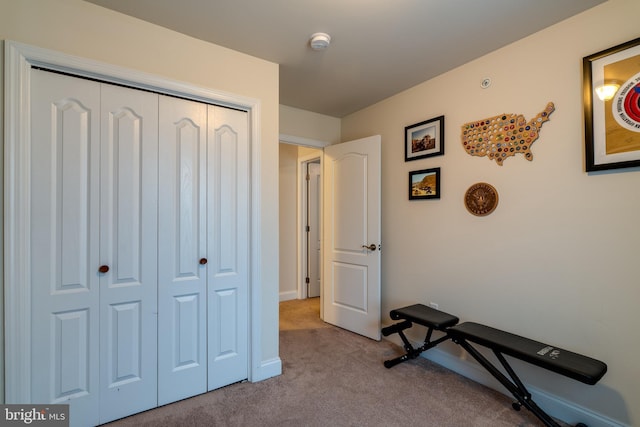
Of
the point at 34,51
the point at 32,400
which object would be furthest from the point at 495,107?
the point at 32,400

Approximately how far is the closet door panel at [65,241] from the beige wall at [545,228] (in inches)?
99.3

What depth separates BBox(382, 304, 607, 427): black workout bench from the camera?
1539 mm

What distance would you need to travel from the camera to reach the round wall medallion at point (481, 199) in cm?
222

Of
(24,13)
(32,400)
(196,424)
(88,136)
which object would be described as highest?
A: (24,13)

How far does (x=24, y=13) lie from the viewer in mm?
1572

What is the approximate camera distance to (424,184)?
2.73 metres

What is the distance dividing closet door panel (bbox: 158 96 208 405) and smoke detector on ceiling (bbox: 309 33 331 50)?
90cm

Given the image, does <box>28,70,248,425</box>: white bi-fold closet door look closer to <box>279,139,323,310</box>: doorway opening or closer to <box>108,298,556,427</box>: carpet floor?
<box>108,298,556,427</box>: carpet floor

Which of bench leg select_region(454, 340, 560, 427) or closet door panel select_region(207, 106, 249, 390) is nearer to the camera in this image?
bench leg select_region(454, 340, 560, 427)

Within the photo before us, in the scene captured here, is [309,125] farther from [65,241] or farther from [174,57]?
[65,241]

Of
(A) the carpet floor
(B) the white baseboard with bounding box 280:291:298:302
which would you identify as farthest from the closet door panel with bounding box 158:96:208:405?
(B) the white baseboard with bounding box 280:291:298:302

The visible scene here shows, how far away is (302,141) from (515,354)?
2715 millimetres

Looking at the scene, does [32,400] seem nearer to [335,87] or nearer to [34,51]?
[34,51]

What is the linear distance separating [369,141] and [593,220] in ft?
6.30
